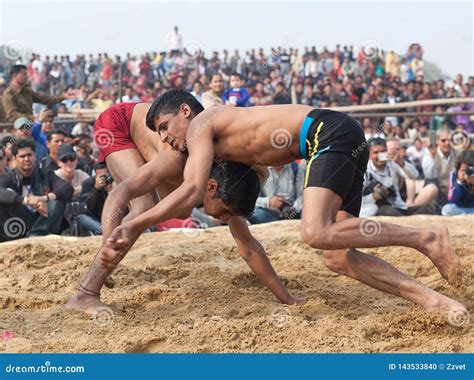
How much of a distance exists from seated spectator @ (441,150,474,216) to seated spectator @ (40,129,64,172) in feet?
15.4

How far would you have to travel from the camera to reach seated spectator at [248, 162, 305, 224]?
330 inches

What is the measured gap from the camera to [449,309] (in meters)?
4.07

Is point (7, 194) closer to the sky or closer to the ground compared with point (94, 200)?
closer to the sky

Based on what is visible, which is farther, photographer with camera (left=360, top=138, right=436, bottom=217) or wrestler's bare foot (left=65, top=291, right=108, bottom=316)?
photographer with camera (left=360, top=138, right=436, bottom=217)

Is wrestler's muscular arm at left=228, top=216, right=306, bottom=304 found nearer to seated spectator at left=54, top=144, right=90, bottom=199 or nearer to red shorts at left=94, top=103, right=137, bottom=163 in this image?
red shorts at left=94, top=103, right=137, bottom=163

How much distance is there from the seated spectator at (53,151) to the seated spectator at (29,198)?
47 centimetres

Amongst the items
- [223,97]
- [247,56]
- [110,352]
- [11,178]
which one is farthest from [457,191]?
[247,56]

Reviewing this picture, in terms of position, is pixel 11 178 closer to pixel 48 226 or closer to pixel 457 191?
pixel 48 226

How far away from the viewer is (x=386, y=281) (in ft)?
14.1

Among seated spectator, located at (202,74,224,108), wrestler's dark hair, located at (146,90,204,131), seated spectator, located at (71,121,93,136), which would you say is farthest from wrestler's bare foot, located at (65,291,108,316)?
seated spectator, located at (71,121,93,136)

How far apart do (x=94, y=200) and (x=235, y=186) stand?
12.6 ft

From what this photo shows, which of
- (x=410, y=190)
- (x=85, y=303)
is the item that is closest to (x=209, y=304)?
(x=85, y=303)

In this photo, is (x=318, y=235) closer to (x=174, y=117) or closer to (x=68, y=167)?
(x=174, y=117)

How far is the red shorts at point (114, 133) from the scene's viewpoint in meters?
5.12
